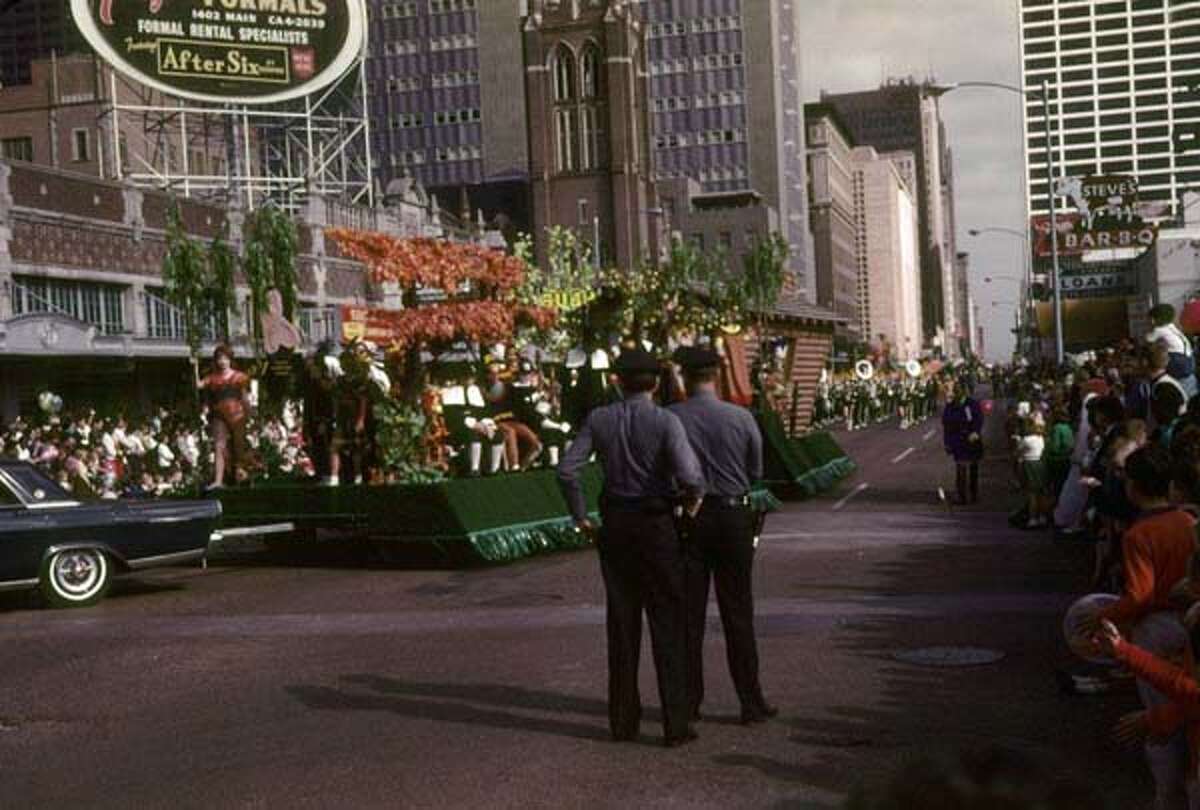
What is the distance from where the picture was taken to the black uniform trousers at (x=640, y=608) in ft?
25.5

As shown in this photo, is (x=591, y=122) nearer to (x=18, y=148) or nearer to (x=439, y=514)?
(x=18, y=148)

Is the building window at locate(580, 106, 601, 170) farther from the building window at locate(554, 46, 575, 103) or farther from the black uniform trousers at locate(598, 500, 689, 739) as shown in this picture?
the black uniform trousers at locate(598, 500, 689, 739)

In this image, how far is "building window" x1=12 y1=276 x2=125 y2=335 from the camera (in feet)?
125

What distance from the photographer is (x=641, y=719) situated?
8484mm

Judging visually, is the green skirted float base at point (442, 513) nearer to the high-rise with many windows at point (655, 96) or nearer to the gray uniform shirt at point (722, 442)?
the gray uniform shirt at point (722, 442)

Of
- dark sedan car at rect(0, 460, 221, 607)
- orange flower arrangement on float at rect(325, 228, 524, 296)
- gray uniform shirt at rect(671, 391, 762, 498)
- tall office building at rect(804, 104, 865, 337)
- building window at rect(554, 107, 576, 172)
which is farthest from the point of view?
tall office building at rect(804, 104, 865, 337)

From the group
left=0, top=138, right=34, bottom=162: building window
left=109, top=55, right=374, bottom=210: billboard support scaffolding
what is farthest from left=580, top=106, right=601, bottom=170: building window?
left=0, top=138, right=34, bottom=162: building window

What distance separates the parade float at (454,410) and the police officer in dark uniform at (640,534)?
873cm

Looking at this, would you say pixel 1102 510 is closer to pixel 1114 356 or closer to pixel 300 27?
pixel 1114 356

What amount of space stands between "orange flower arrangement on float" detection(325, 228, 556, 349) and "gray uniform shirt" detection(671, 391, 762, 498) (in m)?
11.7

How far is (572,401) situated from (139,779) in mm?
14774

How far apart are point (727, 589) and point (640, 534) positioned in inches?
27.2

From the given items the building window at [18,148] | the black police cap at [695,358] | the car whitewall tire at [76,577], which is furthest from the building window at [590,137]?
the black police cap at [695,358]

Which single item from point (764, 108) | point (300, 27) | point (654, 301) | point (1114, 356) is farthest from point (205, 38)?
point (764, 108)
